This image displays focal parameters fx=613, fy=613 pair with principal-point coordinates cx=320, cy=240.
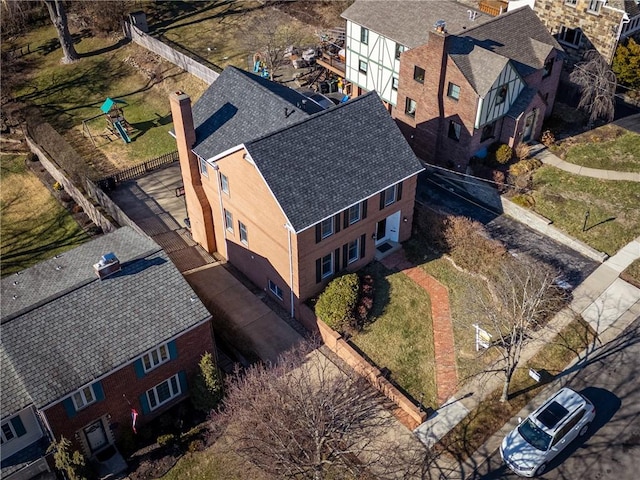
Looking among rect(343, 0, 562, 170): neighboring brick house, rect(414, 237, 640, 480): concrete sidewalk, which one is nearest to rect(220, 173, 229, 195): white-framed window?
rect(343, 0, 562, 170): neighboring brick house

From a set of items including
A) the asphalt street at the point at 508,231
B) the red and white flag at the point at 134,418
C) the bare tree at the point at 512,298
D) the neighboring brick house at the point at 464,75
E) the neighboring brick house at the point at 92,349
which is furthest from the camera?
the neighboring brick house at the point at 464,75

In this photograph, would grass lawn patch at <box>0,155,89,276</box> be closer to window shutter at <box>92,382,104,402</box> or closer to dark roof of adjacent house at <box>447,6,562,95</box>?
window shutter at <box>92,382,104,402</box>

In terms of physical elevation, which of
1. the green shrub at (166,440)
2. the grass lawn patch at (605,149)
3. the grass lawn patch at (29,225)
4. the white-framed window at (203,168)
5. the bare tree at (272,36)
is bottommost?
the grass lawn patch at (29,225)

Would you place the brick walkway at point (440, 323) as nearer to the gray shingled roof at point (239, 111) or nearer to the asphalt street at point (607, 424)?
the asphalt street at point (607, 424)

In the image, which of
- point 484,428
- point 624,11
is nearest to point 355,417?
point 484,428

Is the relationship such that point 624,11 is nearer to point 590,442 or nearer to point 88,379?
point 590,442

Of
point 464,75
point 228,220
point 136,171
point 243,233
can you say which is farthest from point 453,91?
point 136,171

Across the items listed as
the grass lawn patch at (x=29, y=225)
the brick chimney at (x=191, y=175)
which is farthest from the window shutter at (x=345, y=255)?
the grass lawn patch at (x=29, y=225)
